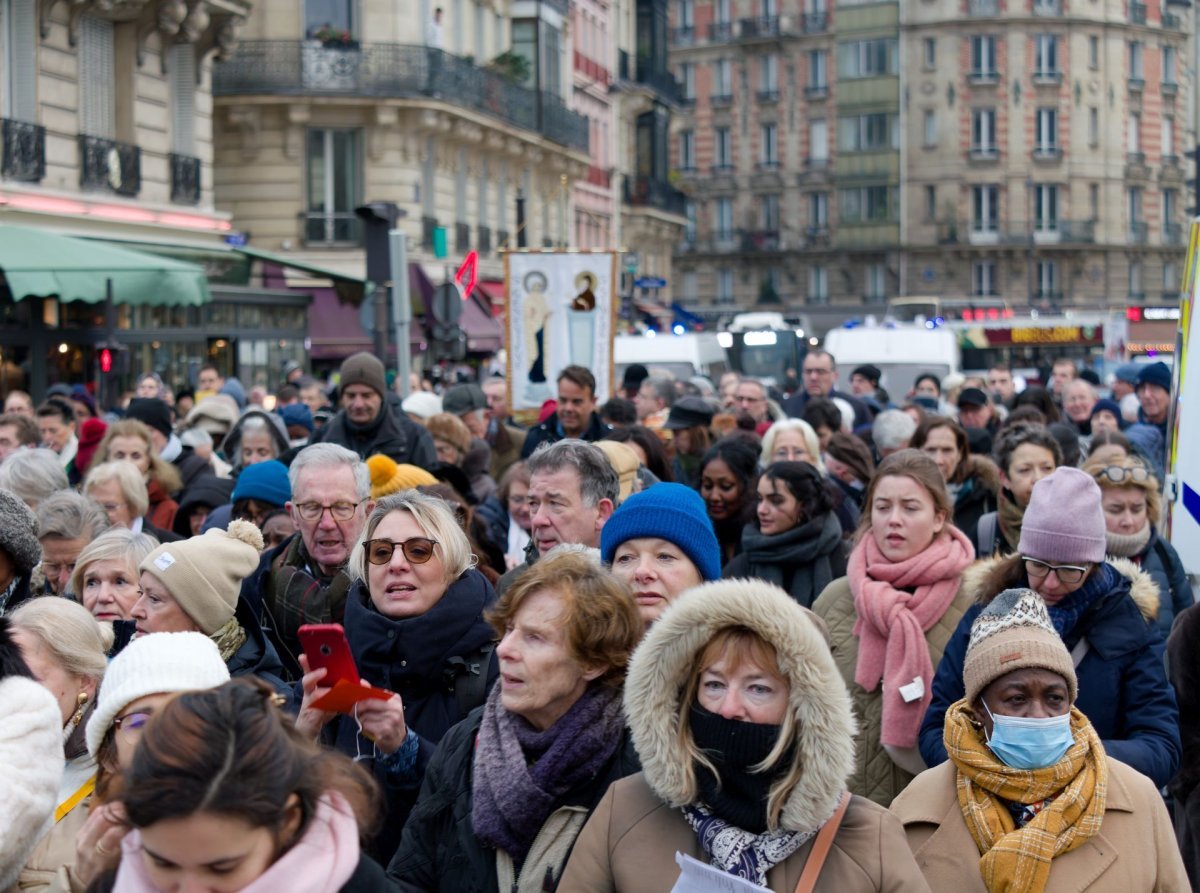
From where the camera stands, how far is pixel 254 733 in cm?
295

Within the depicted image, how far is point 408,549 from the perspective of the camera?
200 inches

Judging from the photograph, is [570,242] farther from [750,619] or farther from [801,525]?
[750,619]

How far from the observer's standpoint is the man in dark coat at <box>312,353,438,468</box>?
9625mm

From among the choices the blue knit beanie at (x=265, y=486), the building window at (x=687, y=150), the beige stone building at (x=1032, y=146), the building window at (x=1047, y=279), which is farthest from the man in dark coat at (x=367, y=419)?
the building window at (x=687, y=150)

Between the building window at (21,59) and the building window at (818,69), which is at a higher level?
the building window at (818,69)

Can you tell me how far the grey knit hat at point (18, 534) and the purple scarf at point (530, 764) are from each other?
91.5 inches

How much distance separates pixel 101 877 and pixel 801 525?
14.4ft

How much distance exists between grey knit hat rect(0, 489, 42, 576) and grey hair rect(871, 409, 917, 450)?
6.88 meters

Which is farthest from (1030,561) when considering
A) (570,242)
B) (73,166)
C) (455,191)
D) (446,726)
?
(570,242)

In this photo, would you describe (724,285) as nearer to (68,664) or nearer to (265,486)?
(265,486)

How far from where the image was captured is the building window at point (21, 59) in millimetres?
20469

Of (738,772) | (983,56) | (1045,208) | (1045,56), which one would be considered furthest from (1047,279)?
(738,772)

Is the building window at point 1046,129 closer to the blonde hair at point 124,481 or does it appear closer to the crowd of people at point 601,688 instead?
the crowd of people at point 601,688

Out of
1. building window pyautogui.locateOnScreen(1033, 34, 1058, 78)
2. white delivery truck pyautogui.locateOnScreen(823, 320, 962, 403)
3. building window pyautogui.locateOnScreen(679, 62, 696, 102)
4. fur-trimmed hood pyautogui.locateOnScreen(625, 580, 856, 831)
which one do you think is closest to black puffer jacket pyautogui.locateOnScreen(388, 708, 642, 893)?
fur-trimmed hood pyautogui.locateOnScreen(625, 580, 856, 831)
